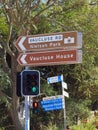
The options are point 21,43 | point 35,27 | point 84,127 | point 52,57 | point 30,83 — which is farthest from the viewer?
point 84,127

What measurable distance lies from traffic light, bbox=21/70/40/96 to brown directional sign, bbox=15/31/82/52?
803mm

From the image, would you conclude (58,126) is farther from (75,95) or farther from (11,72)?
(11,72)

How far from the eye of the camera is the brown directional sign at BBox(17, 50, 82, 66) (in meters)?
12.4

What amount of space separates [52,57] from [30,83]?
3.45 ft

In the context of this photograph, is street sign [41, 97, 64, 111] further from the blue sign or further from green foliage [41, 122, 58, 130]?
green foliage [41, 122, 58, 130]

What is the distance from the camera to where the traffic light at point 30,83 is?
41.7ft

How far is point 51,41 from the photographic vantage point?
505 inches

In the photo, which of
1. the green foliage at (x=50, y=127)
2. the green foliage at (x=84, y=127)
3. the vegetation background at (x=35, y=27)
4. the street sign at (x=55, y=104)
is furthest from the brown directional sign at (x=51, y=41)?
the green foliage at (x=84, y=127)

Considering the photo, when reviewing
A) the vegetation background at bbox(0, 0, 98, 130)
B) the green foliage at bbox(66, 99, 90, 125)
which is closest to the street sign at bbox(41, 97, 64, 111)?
the vegetation background at bbox(0, 0, 98, 130)

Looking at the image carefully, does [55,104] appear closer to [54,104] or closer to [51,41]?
[54,104]

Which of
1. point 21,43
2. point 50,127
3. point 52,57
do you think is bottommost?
point 50,127

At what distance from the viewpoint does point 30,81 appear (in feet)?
42.1

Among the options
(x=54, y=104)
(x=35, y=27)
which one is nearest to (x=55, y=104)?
(x=54, y=104)

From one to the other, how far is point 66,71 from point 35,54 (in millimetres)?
10911
